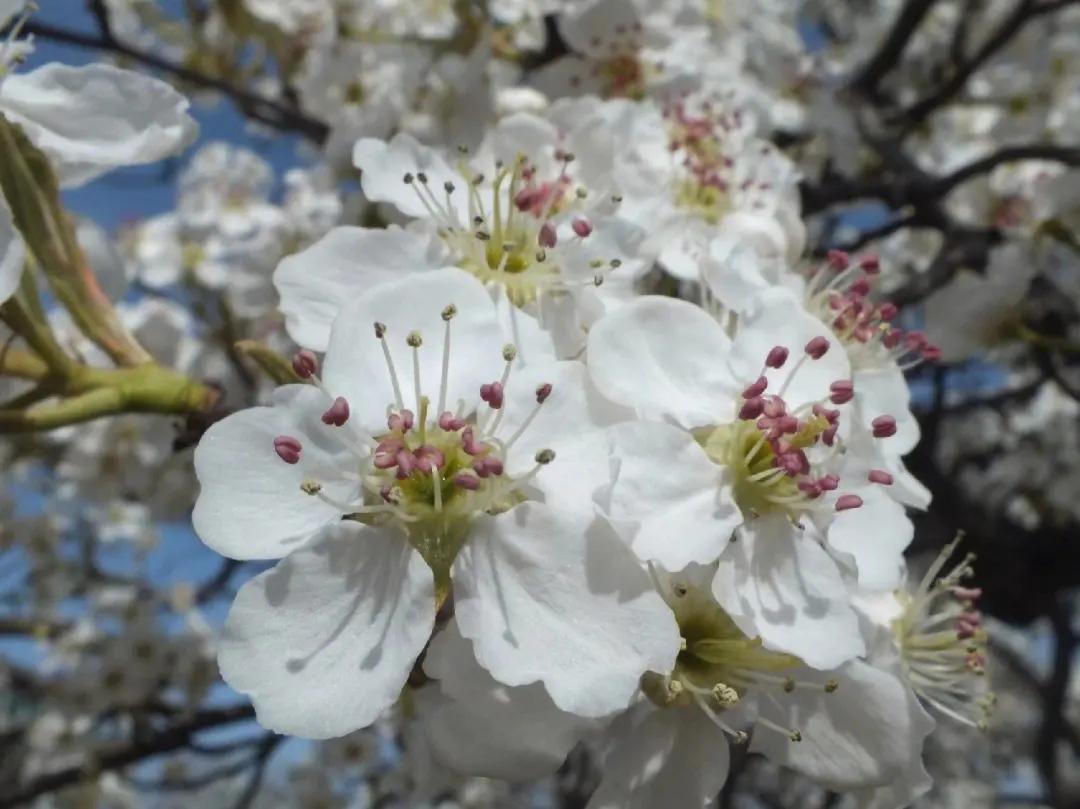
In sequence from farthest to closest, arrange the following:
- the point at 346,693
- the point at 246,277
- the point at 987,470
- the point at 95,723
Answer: the point at 987,470, the point at 95,723, the point at 246,277, the point at 346,693

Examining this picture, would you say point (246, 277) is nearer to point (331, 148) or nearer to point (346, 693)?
point (331, 148)

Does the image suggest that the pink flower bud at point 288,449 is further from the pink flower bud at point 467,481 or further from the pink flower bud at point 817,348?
the pink flower bud at point 817,348

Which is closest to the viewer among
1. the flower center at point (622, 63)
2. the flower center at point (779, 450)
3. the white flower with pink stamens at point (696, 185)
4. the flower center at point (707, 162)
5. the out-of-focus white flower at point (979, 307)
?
the flower center at point (779, 450)

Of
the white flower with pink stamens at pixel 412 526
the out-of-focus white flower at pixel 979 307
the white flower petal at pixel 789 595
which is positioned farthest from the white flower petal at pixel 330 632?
the out-of-focus white flower at pixel 979 307

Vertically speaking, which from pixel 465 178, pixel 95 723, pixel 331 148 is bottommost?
pixel 95 723

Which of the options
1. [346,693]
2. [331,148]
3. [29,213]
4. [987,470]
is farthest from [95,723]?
[987,470]

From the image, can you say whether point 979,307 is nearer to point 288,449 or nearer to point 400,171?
point 400,171

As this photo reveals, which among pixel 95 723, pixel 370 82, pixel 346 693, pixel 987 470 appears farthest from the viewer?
pixel 987 470
